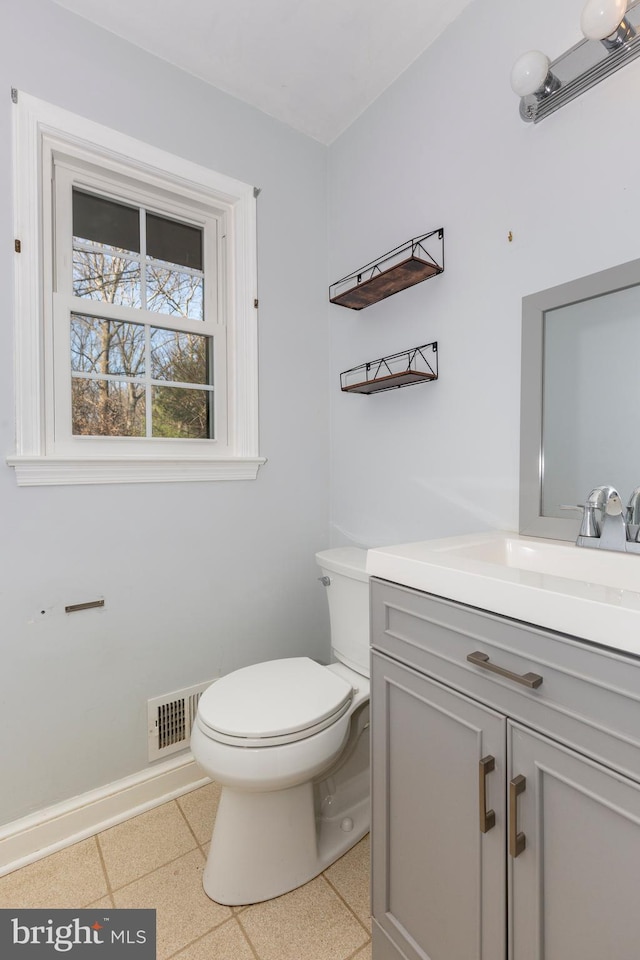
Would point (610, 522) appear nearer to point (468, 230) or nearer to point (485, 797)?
point (485, 797)

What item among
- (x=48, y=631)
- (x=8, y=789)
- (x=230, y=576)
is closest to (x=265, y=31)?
(x=230, y=576)

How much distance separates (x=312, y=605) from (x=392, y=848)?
1.06 metres

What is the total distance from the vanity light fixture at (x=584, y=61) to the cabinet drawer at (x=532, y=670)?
1.17 m

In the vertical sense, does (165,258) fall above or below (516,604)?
above

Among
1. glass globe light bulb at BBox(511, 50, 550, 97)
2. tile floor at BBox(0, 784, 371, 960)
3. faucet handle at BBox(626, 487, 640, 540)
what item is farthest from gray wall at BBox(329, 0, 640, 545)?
tile floor at BBox(0, 784, 371, 960)

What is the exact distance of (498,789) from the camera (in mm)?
770

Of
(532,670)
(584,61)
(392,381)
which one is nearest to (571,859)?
(532,670)

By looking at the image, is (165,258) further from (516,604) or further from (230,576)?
(516,604)

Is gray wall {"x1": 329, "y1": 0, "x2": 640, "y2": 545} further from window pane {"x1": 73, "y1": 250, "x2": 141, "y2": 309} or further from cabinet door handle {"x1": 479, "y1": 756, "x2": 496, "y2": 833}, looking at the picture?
window pane {"x1": 73, "y1": 250, "x2": 141, "y2": 309}

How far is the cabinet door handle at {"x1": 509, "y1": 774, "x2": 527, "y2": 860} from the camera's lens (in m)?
0.73

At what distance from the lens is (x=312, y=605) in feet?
6.59

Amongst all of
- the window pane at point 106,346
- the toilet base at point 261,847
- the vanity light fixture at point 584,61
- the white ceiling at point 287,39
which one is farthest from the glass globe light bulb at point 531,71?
the toilet base at point 261,847

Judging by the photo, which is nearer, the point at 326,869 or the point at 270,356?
the point at 326,869

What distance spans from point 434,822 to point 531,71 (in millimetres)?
1611
